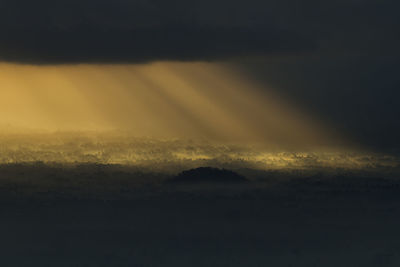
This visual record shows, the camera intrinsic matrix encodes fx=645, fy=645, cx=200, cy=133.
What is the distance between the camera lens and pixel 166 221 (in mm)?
139375

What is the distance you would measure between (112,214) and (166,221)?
33.7 metres

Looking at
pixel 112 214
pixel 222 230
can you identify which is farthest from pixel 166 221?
pixel 112 214

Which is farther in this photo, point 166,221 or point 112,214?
point 112,214

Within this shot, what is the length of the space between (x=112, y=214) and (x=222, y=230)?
137 feet

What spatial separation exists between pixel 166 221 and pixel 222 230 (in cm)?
1226

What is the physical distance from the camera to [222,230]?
13800 cm

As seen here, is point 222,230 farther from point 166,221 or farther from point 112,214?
point 112,214

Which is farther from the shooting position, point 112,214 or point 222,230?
point 112,214

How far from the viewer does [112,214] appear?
169m
